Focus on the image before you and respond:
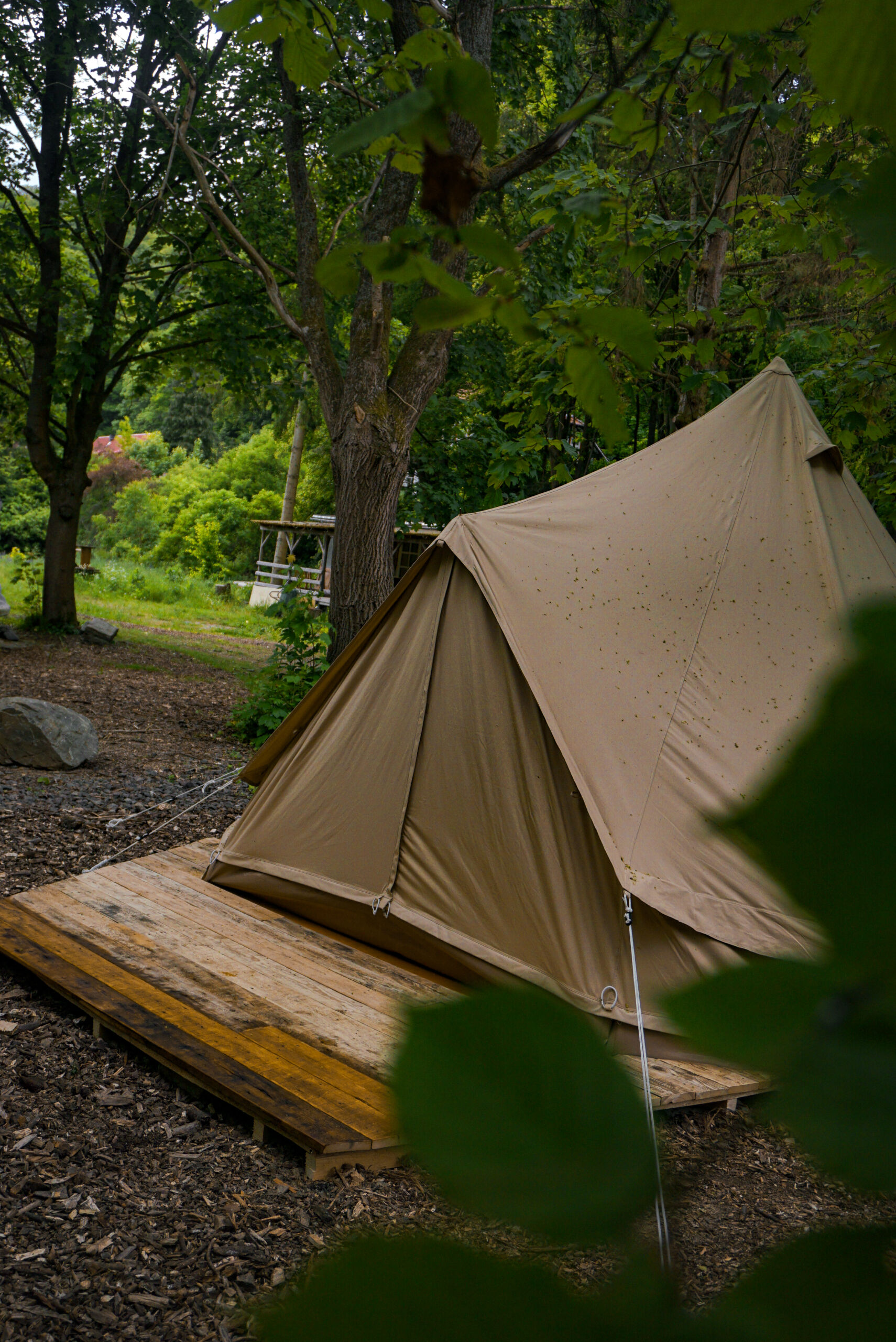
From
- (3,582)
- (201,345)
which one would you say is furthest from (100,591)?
(201,345)

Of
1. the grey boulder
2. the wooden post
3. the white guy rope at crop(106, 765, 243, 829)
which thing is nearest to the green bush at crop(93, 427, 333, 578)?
the wooden post

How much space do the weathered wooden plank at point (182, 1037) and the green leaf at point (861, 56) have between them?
2.58 meters

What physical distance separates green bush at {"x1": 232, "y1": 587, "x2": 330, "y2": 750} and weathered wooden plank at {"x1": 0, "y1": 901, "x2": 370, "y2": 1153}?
3862 mm

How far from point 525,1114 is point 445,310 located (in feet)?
1.63

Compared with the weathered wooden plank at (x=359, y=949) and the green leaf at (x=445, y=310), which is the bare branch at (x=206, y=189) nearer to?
Result: the weathered wooden plank at (x=359, y=949)

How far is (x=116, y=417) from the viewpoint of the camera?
139ft

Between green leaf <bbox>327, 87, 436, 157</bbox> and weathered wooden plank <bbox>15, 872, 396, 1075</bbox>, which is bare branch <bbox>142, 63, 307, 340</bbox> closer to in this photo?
weathered wooden plank <bbox>15, 872, 396, 1075</bbox>

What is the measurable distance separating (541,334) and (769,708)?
9.32 feet

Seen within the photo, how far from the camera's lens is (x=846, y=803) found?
0.54 ft

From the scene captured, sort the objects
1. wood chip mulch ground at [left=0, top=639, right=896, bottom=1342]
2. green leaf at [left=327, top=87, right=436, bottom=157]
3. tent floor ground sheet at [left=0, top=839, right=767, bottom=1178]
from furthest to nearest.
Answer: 1. tent floor ground sheet at [left=0, top=839, right=767, bottom=1178]
2. wood chip mulch ground at [left=0, top=639, right=896, bottom=1342]
3. green leaf at [left=327, top=87, right=436, bottom=157]

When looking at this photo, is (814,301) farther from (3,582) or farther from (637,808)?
(3,582)

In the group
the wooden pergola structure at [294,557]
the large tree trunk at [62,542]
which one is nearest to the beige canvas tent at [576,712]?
the large tree trunk at [62,542]

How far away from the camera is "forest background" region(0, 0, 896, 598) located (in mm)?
1005

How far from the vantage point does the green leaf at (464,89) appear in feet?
1.54
